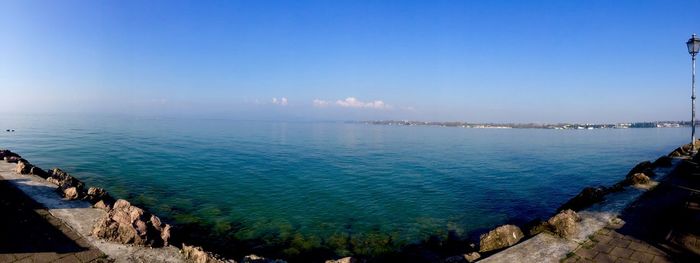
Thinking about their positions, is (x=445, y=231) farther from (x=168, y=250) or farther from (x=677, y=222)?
(x=168, y=250)

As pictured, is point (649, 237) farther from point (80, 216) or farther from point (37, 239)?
point (80, 216)

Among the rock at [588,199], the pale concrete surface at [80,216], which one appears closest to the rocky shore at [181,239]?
the pale concrete surface at [80,216]

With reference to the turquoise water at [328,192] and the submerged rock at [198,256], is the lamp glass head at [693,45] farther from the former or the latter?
the submerged rock at [198,256]

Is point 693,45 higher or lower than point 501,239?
higher

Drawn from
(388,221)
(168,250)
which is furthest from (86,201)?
(388,221)

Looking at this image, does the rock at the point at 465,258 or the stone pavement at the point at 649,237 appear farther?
the rock at the point at 465,258

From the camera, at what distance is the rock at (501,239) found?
32.7ft

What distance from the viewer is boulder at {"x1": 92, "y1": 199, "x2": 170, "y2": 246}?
28.5 ft

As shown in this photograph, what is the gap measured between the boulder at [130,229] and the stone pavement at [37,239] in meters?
0.48

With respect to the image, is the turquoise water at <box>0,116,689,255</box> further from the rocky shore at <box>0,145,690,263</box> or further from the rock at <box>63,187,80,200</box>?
the rock at <box>63,187,80,200</box>

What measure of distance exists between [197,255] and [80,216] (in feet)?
16.4

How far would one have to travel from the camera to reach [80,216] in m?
10.3

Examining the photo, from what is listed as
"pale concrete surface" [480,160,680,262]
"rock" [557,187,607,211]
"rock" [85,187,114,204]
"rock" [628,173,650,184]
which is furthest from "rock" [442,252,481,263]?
"rock" [85,187,114,204]

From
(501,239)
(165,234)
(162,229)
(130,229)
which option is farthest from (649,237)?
(130,229)
